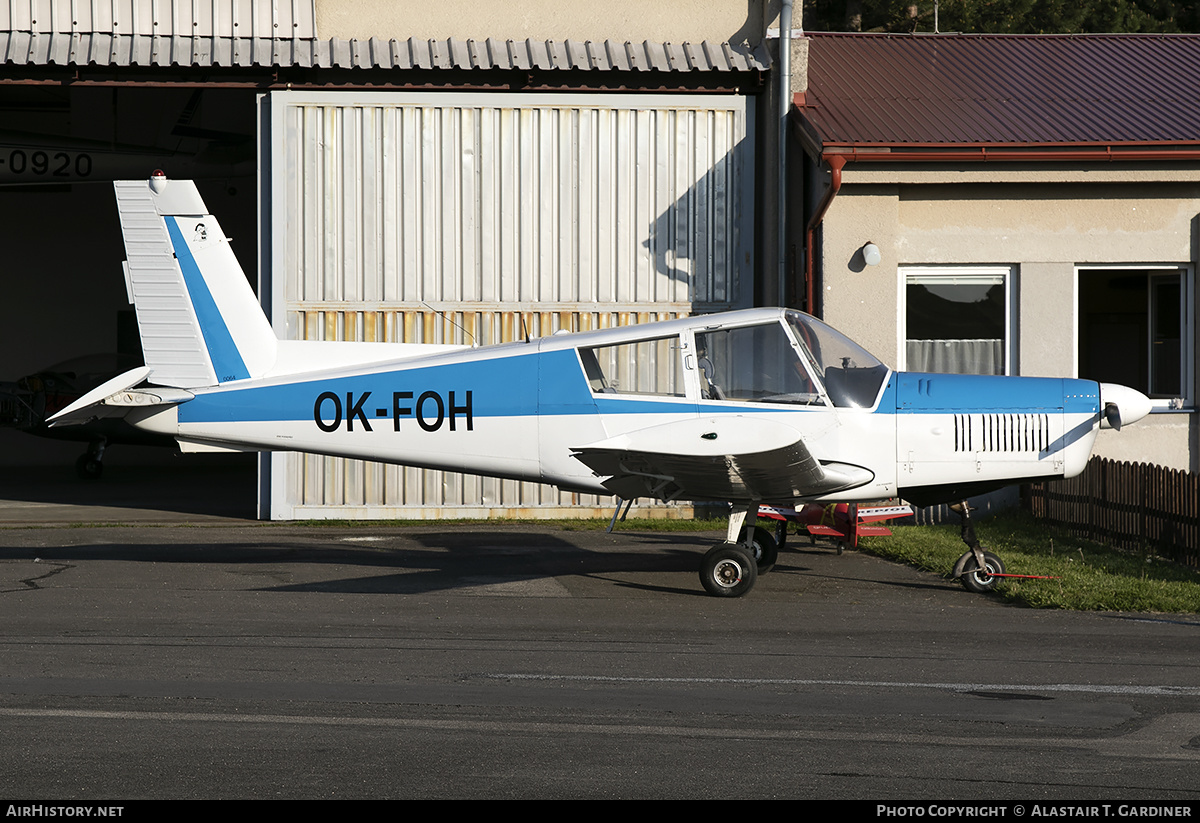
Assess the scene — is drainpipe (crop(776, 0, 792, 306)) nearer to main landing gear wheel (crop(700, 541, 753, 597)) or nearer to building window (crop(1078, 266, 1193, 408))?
building window (crop(1078, 266, 1193, 408))

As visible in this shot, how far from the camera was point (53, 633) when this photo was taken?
7.36m

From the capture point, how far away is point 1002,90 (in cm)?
1432

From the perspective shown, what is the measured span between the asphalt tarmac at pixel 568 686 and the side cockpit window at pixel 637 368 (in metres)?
1.55

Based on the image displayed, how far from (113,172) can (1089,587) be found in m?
17.7

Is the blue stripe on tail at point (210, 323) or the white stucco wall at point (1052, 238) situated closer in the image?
the blue stripe on tail at point (210, 323)

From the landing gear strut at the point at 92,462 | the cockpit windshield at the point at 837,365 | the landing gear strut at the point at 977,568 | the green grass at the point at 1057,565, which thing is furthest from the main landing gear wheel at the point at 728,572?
the landing gear strut at the point at 92,462

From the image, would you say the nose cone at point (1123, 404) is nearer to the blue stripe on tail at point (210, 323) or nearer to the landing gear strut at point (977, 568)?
the landing gear strut at point (977, 568)

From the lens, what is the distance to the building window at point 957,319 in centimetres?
1332

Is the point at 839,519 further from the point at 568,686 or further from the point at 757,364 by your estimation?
the point at 568,686

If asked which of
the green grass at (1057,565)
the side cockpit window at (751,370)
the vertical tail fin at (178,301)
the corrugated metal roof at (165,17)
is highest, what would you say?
the corrugated metal roof at (165,17)

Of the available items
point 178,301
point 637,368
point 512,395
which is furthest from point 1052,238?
point 178,301

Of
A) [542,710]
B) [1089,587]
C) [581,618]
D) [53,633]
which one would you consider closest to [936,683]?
[542,710]

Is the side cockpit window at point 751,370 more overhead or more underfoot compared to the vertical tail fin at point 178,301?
more underfoot

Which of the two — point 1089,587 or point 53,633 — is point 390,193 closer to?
point 53,633
